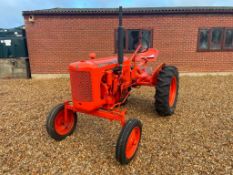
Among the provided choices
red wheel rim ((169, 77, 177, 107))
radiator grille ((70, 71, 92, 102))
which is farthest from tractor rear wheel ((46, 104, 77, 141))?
red wheel rim ((169, 77, 177, 107))

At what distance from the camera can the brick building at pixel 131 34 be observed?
7688 millimetres

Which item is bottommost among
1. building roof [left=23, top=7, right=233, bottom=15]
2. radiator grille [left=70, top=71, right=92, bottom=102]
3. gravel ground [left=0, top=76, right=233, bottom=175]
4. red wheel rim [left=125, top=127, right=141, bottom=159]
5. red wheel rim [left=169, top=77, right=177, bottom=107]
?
gravel ground [left=0, top=76, right=233, bottom=175]

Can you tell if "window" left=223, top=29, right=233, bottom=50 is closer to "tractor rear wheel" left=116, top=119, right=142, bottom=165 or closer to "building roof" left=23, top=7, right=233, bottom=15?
"building roof" left=23, top=7, right=233, bottom=15

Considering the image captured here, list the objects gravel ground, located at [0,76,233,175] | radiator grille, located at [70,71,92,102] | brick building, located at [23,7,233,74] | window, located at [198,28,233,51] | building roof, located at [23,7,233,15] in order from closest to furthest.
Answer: gravel ground, located at [0,76,233,175], radiator grille, located at [70,71,92,102], building roof, located at [23,7,233,15], brick building, located at [23,7,233,74], window, located at [198,28,233,51]

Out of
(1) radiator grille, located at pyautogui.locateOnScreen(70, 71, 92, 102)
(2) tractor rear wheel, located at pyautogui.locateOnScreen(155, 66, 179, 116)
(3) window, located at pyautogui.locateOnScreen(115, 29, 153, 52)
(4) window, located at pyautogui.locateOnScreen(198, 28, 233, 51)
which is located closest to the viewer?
(1) radiator grille, located at pyautogui.locateOnScreen(70, 71, 92, 102)

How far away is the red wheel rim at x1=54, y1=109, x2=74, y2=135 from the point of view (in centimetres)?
322

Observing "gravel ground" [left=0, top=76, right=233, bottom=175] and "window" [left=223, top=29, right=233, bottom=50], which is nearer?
"gravel ground" [left=0, top=76, right=233, bottom=175]

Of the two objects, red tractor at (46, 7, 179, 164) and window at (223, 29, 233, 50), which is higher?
window at (223, 29, 233, 50)

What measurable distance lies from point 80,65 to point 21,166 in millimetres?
1611

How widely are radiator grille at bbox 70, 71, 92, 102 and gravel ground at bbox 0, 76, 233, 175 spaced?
851 millimetres

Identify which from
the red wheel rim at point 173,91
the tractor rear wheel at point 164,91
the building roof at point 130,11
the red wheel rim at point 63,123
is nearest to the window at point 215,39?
the building roof at point 130,11

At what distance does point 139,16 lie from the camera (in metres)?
7.79

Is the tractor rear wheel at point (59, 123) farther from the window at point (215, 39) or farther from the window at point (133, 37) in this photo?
the window at point (215, 39)

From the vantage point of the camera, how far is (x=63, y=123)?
132 inches
